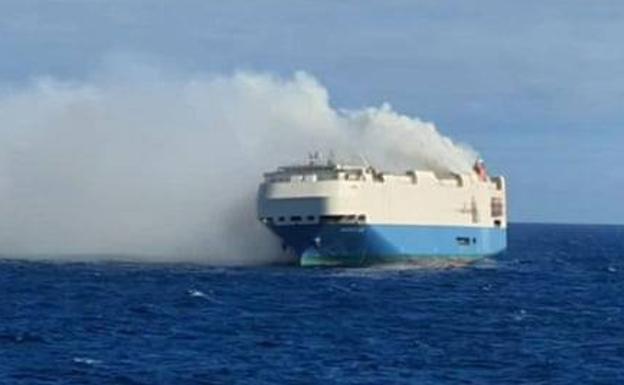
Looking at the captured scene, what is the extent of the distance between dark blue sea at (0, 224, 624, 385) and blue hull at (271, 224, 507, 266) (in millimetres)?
3974

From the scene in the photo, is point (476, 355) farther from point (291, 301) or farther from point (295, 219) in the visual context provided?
point (295, 219)

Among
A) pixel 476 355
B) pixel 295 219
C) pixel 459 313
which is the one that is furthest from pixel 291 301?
pixel 295 219

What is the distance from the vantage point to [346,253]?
405 ft

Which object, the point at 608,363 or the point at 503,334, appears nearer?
the point at 608,363

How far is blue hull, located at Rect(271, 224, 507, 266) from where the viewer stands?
121m

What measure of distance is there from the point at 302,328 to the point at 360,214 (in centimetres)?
5187

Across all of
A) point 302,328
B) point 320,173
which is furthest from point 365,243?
point 302,328

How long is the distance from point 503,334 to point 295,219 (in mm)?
51624

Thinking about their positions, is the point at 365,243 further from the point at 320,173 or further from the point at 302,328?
the point at 302,328

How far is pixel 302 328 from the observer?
70.8 m

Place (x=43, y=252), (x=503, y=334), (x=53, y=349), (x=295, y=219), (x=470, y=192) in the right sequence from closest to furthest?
(x=53, y=349) < (x=503, y=334) < (x=295, y=219) < (x=470, y=192) < (x=43, y=252)

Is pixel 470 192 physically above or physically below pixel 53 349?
above

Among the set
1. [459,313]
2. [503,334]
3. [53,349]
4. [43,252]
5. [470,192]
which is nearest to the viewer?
[53,349]

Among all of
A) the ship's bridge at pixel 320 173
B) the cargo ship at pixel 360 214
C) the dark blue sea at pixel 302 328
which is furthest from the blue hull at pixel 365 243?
the ship's bridge at pixel 320 173
